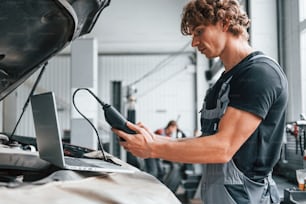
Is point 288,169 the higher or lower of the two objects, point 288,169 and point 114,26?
the lower

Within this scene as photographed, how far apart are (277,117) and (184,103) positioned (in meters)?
8.50

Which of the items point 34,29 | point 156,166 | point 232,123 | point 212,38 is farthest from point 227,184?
point 156,166

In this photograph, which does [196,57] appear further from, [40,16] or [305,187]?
[40,16]

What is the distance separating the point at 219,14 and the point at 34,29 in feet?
1.85

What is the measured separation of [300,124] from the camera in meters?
2.18

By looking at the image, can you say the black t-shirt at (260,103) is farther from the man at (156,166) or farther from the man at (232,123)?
the man at (156,166)

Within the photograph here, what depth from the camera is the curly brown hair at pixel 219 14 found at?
3.98 feet

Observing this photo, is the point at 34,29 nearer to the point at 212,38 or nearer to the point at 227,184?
the point at 212,38

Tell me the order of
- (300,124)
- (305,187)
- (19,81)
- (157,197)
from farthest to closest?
1. (300,124)
2. (305,187)
3. (19,81)
4. (157,197)

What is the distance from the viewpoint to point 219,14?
3.96 feet

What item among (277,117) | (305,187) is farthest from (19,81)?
(305,187)

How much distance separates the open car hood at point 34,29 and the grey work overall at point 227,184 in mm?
497

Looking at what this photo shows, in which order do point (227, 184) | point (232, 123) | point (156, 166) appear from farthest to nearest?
point (156, 166)
point (227, 184)
point (232, 123)

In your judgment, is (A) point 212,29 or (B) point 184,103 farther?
(B) point 184,103
